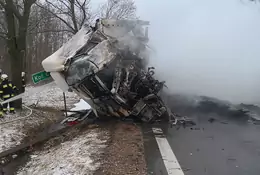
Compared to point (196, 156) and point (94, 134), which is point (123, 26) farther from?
point (196, 156)

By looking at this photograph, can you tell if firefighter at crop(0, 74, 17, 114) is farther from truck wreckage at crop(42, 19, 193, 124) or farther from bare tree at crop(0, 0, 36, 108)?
truck wreckage at crop(42, 19, 193, 124)

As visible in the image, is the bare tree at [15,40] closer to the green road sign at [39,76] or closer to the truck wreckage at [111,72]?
the green road sign at [39,76]

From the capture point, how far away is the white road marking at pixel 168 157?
512 cm

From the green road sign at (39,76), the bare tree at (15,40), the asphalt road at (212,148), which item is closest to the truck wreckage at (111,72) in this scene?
the green road sign at (39,76)

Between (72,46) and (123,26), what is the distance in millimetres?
1619

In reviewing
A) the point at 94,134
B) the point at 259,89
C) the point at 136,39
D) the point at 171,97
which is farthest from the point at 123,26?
the point at 259,89

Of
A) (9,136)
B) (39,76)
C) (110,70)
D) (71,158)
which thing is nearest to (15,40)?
(39,76)

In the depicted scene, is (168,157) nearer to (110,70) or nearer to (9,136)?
(110,70)

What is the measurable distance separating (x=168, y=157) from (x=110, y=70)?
371 cm

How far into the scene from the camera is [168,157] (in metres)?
5.81

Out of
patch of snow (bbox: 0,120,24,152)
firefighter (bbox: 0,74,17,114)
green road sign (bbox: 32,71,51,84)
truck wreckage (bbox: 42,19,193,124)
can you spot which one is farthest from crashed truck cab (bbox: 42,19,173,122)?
firefighter (bbox: 0,74,17,114)

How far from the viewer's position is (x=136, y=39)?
983 cm

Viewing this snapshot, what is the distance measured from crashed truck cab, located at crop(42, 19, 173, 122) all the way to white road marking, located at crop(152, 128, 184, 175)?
1.64m

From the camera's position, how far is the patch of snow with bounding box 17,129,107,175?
5198 millimetres
